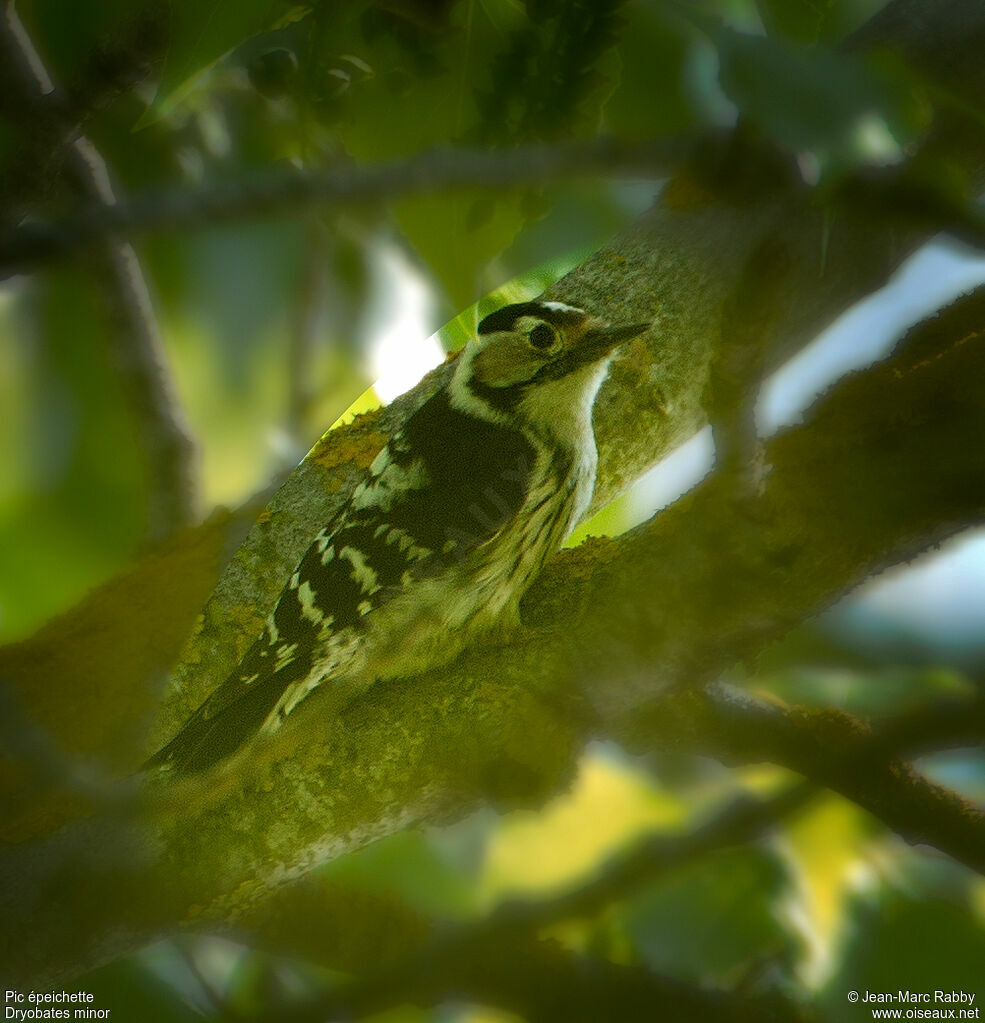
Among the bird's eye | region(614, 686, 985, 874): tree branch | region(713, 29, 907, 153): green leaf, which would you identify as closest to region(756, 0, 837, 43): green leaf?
region(713, 29, 907, 153): green leaf

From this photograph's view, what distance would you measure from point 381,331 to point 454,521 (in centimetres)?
26

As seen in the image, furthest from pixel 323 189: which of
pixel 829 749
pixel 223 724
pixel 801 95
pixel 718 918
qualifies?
pixel 718 918

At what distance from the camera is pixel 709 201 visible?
763 mm

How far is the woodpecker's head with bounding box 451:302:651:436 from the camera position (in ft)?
3.19

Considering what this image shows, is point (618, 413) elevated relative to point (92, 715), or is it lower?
elevated

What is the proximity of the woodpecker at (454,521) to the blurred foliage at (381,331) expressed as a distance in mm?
95

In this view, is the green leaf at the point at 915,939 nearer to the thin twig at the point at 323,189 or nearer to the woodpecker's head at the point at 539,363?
the woodpecker's head at the point at 539,363

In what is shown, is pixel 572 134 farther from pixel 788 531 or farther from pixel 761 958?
pixel 761 958

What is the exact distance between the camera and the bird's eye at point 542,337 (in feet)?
3.39

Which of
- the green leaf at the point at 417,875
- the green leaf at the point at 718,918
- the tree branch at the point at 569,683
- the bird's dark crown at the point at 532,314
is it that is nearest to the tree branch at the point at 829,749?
the tree branch at the point at 569,683

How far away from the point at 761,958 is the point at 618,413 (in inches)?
21.6

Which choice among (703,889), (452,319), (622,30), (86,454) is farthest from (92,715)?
(622,30)

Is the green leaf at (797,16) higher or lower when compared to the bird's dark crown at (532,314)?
lower

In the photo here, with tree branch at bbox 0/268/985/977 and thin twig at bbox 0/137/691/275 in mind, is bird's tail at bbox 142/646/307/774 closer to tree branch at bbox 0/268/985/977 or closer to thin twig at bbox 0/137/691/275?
tree branch at bbox 0/268/985/977
